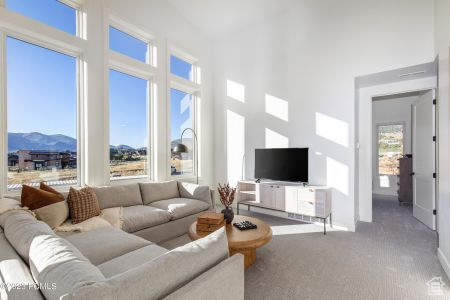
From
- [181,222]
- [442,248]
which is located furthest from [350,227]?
[181,222]

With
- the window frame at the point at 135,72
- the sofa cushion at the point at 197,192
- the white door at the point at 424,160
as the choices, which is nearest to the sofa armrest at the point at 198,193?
the sofa cushion at the point at 197,192

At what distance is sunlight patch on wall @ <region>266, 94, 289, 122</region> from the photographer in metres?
4.43

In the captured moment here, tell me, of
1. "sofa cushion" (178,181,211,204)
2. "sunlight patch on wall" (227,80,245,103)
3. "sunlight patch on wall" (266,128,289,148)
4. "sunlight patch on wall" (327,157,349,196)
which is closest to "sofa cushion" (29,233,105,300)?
"sofa cushion" (178,181,211,204)

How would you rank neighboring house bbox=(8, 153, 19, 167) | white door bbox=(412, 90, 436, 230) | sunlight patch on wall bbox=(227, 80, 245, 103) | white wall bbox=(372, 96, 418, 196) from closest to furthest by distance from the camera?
neighboring house bbox=(8, 153, 19, 167) → white door bbox=(412, 90, 436, 230) → sunlight patch on wall bbox=(227, 80, 245, 103) → white wall bbox=(372, 96, 418, 196)

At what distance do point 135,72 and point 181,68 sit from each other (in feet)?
4.03

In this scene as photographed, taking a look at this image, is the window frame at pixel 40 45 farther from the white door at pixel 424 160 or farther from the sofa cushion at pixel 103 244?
the white door at pixel 424 160

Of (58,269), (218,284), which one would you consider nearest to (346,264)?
(218,284)

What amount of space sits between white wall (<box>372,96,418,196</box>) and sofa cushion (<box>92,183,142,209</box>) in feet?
22.2

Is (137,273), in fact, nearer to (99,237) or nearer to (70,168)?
(99,237)

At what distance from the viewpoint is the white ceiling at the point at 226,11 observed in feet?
14.1

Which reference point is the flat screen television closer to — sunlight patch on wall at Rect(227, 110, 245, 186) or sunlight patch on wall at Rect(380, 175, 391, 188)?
sunlight patch on wall at Rect(227, 110, 245, 186)

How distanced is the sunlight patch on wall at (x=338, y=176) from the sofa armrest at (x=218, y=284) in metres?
3.14

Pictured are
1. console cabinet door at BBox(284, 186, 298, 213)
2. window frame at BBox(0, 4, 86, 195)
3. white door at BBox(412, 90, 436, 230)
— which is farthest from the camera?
console cabinet door at BBox(284, 186, 298, 213)

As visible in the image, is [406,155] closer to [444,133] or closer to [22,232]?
[444,133]
